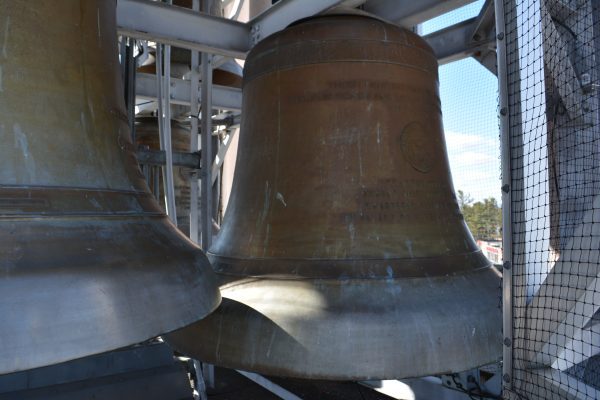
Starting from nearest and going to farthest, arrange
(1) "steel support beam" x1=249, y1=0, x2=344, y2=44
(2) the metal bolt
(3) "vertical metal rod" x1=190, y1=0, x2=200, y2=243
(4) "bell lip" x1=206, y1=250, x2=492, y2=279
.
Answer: (4) "bell lip" x1=206, y1=250, x2=492, y2=279, (1) "steel support beam" x1=249, y1=0, x2=344, y2=44, (2) the metal bolt, (3) "vertical metal rod" x1=190, y1=0, x2=200, y2=243

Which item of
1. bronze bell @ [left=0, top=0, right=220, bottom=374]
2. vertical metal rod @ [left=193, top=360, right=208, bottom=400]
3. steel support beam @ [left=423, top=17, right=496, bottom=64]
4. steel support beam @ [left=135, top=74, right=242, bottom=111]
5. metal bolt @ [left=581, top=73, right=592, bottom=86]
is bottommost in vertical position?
vertical metal rod @ [left=193, top=360, right=208, bottom=400]

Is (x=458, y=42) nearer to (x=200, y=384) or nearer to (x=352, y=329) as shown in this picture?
(x=352, y=329)

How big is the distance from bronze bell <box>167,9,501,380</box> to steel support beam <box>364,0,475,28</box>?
0.59ft

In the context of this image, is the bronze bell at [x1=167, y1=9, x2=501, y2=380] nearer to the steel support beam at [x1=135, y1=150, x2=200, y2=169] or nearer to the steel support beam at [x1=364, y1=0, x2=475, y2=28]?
the steel support beam at [x1=364, y1=0, x2=475, y2=28]

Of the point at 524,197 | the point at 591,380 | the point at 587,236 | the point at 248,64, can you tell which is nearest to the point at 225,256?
the point at 248,64

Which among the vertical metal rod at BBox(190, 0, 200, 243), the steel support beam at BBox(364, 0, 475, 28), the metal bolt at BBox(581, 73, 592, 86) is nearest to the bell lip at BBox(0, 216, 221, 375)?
the steel support beam at BBox(364, 0, 475, 28)

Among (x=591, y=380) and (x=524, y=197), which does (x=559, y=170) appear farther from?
(x=591, y=380)

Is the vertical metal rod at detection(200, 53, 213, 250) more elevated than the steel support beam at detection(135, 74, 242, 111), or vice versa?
the steel support beam at detection(135, 74, 242, 111)

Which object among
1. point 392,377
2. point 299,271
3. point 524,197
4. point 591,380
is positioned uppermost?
point 524,197

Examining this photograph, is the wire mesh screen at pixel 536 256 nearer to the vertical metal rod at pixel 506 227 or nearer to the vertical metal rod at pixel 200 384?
the vertical metal rod at pixel 506 227

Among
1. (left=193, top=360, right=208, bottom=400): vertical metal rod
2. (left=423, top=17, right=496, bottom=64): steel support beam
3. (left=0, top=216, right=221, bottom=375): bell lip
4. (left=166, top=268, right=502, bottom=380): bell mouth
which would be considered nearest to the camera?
(left=0, top=216, right=221, bottom=375): bell lip

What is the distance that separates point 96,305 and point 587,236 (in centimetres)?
129

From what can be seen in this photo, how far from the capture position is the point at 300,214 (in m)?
1.63

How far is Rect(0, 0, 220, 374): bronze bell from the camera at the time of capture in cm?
88
